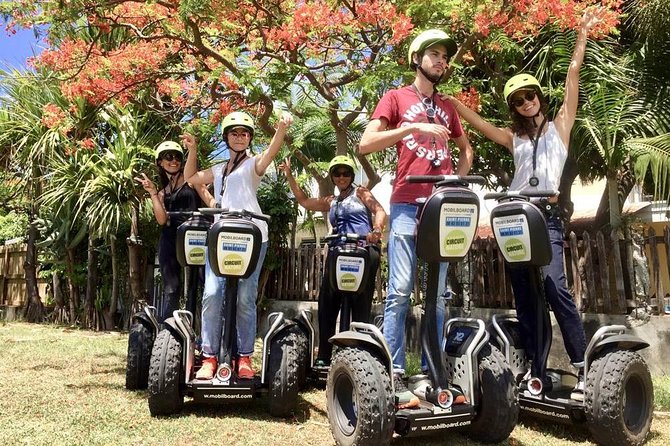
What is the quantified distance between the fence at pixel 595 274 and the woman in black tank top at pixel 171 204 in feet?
10.2

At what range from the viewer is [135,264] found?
915 cm

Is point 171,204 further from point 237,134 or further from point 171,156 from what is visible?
point 237,134

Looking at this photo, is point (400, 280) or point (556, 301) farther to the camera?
point (556, 301)

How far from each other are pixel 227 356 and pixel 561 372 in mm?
2162

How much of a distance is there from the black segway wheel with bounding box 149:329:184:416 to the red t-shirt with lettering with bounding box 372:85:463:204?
1.72 meters

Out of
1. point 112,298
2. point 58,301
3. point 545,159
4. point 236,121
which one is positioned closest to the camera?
point 545,159

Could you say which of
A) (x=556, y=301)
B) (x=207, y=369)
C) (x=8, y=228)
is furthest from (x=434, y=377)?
(x=8, y=228)

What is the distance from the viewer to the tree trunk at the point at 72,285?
10.4m

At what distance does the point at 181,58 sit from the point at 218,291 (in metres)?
4.15

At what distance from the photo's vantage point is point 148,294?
9586 millimetres

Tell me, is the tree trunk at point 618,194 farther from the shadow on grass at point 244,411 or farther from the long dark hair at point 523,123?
the shadow on grass at point 244,411

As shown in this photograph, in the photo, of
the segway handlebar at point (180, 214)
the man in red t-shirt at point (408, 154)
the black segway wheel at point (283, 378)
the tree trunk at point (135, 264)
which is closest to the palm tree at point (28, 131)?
the tree trunk at point (135, 264)

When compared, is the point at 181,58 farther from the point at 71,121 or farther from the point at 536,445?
the point at 536,445

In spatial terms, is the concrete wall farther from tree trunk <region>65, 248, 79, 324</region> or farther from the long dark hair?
tree trunk <region>65, 248, 79, 324</region>
